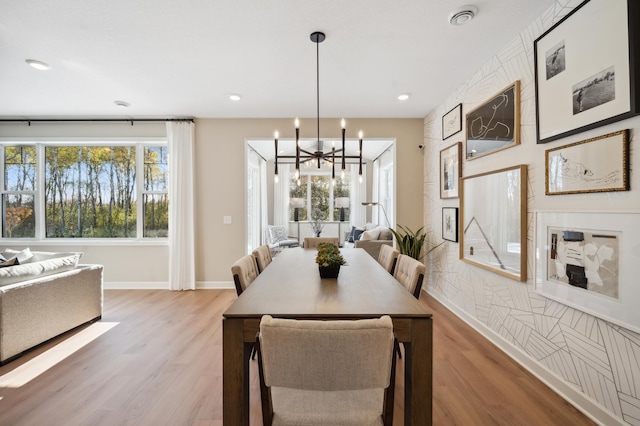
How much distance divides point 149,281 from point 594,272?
507 centimetres

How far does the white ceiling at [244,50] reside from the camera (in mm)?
2018

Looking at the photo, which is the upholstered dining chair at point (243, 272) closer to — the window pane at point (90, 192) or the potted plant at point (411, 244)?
the potted plant at point (411, 244)

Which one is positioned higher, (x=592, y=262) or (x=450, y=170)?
(x=450, y=170)

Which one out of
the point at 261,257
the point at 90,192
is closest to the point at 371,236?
the point at 261,257

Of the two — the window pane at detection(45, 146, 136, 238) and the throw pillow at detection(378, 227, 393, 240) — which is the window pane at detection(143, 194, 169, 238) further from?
the throw pillow at detection(378, 227, 393, 240)

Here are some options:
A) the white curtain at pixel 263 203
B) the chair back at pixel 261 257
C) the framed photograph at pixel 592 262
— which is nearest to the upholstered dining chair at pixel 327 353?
the framed photograph at pixel 592 262

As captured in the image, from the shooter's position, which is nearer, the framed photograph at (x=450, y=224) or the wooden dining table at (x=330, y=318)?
the wooden dining table at (x=330, y=318)

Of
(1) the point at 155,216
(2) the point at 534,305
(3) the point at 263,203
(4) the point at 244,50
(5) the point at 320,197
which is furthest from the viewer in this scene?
(5) the point at 320,197

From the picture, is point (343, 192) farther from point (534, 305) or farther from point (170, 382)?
point (170, 382)

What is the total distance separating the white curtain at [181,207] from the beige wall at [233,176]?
4.7 inches

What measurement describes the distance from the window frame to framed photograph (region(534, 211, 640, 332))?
466cm

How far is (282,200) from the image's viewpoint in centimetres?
815

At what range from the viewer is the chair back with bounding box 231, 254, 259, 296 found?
6.08 feet

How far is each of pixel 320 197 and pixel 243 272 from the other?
6.52 m
